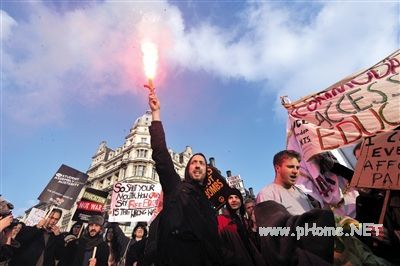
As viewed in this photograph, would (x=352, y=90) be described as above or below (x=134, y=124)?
below

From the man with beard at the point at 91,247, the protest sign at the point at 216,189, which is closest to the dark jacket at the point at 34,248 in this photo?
the man with beard at the point at 91,247

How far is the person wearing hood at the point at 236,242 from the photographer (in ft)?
9.59

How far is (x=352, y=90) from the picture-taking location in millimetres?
4734

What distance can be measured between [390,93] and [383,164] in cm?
136

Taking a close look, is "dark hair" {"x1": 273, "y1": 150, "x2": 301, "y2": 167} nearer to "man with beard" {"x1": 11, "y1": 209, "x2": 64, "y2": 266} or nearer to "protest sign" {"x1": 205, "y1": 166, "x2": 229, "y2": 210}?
"protest sign" {"x1": 205, "y1": 166, "x2": 229, "y2": 210}

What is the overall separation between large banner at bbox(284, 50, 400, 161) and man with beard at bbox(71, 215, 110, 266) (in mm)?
4947

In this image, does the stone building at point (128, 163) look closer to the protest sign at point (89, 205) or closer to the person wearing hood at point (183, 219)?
the protest sign at point (89, 205)

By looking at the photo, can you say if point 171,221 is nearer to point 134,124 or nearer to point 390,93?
point 390,93

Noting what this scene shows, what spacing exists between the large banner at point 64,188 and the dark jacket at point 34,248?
3.44m

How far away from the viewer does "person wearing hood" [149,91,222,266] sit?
2.54 metres

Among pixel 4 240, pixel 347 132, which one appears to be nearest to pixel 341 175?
pixel 347 132

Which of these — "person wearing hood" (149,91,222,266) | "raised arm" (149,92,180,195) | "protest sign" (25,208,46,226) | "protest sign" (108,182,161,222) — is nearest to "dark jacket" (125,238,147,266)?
"protest sign" (108,182,161,222)

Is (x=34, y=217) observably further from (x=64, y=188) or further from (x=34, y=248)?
(x=34, y=248)

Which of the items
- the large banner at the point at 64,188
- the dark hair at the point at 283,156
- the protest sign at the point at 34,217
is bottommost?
the dark hair at the point at 283,156
